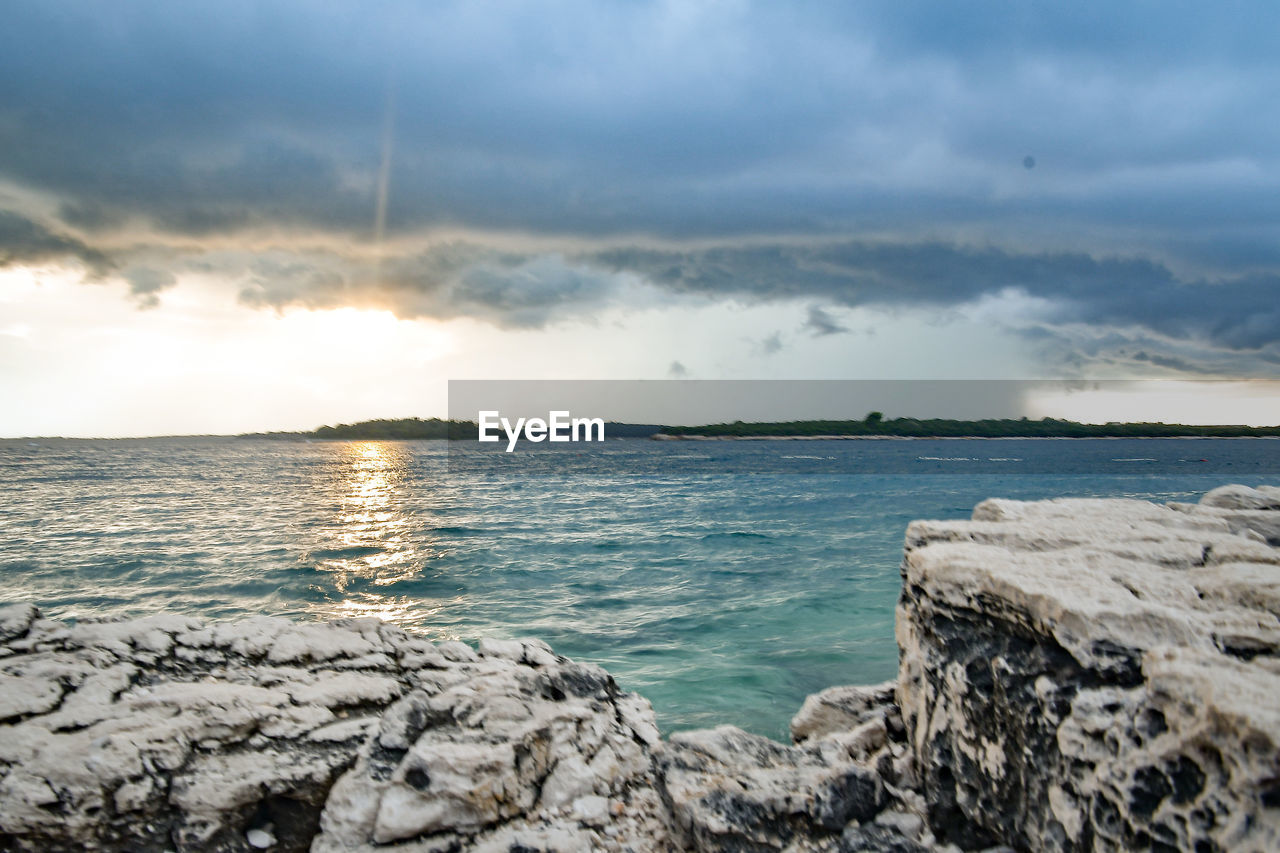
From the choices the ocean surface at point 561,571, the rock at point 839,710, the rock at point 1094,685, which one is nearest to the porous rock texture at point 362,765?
the rock at point 1094,685

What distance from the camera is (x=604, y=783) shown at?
172 inches

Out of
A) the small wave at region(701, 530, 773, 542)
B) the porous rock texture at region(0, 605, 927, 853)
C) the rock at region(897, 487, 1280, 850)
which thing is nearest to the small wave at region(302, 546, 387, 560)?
the small wave at region(701, 530, 773, 542)

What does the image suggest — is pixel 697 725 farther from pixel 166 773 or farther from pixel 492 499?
pixel 492 499

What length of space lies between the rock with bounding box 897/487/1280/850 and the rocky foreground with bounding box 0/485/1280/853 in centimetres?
1

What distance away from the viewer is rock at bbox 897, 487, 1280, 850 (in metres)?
2.27

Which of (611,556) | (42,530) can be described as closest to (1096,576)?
(611,556)

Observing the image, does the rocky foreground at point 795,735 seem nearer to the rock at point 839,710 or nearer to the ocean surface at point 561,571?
the rock at point 839,710

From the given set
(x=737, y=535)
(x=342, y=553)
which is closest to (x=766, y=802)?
(x=342, y=553)

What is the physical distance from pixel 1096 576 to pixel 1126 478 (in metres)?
64.6

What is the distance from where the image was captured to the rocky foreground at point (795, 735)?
259 cm

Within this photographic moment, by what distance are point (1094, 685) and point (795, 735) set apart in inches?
123

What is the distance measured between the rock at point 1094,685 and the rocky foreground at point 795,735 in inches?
0.4

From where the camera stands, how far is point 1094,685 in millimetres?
2846

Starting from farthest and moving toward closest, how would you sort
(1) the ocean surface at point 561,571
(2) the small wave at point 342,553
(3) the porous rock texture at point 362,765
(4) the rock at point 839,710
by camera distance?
(2) the small wave at point 342,553 < (1) the ocean surface at point 561,571 < (4) the rock at point 839,710 < (3) the porous rock texture at point 362,765
